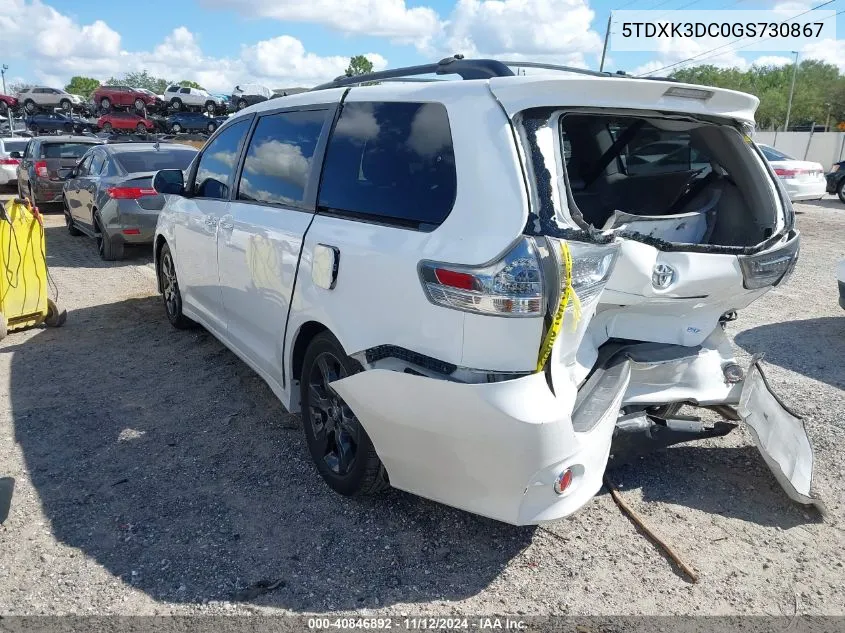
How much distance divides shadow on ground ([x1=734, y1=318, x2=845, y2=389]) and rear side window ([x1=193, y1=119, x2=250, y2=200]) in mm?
4378

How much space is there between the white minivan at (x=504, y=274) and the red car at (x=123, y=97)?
3952cm

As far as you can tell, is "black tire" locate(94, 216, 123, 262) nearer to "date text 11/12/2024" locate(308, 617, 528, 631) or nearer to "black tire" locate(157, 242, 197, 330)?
"black tire" locate(157, 242, 197, 330)

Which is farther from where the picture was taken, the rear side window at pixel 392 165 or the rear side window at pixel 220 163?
the rear side window at pixel 220 163

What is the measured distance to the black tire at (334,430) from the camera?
10.4 ft

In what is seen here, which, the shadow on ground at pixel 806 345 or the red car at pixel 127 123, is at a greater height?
the red car at pixel 127 123

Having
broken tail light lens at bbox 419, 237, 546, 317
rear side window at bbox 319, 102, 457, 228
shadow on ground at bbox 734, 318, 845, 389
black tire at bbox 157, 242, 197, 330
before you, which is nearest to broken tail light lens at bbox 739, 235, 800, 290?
broken tail light lens at bbox 419, 237, 546, 317

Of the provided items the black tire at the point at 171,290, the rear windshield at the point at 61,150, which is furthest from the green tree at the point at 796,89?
the black tire at the point at 171,290

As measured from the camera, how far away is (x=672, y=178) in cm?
402

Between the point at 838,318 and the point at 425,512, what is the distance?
549 centimetres

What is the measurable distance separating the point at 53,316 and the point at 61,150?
9.26 metres

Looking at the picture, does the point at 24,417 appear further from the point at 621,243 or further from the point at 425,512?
the point at 621,243

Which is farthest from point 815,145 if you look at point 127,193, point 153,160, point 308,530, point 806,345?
point 308,530

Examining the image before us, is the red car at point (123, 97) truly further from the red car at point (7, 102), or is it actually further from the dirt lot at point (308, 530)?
the dirt lot at point (308, 530)

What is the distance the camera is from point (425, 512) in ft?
11.0
